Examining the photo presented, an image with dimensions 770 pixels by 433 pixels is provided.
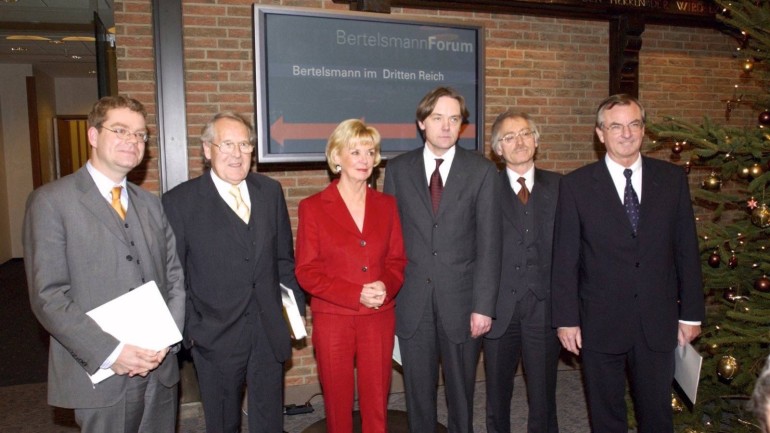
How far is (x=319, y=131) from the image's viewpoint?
13.1 ft

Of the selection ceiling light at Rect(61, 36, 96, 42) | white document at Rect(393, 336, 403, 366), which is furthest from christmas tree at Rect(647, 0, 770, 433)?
ceiling light at Rect(61, 36, 96, 42)

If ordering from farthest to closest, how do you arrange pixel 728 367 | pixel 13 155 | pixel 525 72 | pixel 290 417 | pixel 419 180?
pixel 13 155 → pixel 525 72 → pixel 290 417 → pixel 728 367 → pixel 419 180

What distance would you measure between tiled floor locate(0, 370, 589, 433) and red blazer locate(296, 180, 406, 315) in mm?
1535

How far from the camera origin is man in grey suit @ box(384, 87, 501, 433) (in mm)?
2930

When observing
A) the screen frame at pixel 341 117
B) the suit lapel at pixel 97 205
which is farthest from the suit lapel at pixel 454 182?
the suit lapel at pixel 97 205

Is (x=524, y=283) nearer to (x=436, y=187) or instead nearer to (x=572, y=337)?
(x=572, y=337)

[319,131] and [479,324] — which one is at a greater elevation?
[319,131]

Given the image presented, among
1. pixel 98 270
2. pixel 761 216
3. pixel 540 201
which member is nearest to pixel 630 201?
pixel 540 201

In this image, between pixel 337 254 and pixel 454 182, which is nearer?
pixel 337 254

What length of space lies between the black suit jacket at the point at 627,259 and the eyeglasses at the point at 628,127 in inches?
6.7

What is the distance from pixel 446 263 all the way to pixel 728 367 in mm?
1587

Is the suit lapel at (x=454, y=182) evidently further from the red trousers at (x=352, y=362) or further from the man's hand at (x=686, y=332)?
the man's hand at (x=686, y=332)

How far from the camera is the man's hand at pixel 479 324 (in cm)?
293

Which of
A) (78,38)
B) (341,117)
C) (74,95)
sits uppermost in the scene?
(78,38)
